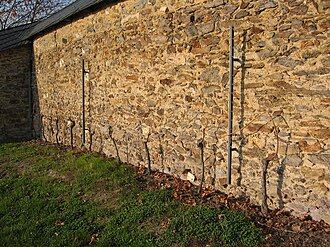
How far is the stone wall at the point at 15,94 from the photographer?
973 cm

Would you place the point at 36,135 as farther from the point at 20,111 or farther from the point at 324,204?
the point at 324,204

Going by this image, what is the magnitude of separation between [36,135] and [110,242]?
756cm

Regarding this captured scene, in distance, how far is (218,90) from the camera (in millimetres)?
4367

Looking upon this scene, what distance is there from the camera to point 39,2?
712 inches

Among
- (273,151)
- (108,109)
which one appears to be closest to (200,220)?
(273,151)

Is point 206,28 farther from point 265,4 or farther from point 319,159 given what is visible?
point 319,159

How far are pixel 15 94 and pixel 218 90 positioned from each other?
8.01 metres

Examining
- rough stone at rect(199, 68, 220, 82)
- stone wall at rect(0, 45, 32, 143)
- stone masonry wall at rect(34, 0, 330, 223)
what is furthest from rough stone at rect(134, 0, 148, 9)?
stone wall at rect(0, 45, 32, 143)

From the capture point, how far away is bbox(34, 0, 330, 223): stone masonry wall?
3.58 metres

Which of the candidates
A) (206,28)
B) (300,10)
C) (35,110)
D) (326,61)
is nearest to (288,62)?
(326,61)

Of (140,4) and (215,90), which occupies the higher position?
(140,4)

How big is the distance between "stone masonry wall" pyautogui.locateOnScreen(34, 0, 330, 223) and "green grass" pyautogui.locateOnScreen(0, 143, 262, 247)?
2.22 feet

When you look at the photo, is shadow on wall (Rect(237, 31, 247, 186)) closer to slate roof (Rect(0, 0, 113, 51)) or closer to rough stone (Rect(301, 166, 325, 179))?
rough stone (Rect(301, 166, 325, 179))

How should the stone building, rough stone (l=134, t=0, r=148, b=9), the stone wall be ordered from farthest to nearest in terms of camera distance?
the stone wall, rough stone (l=134, t=0, r=148, b=9), the stone building
